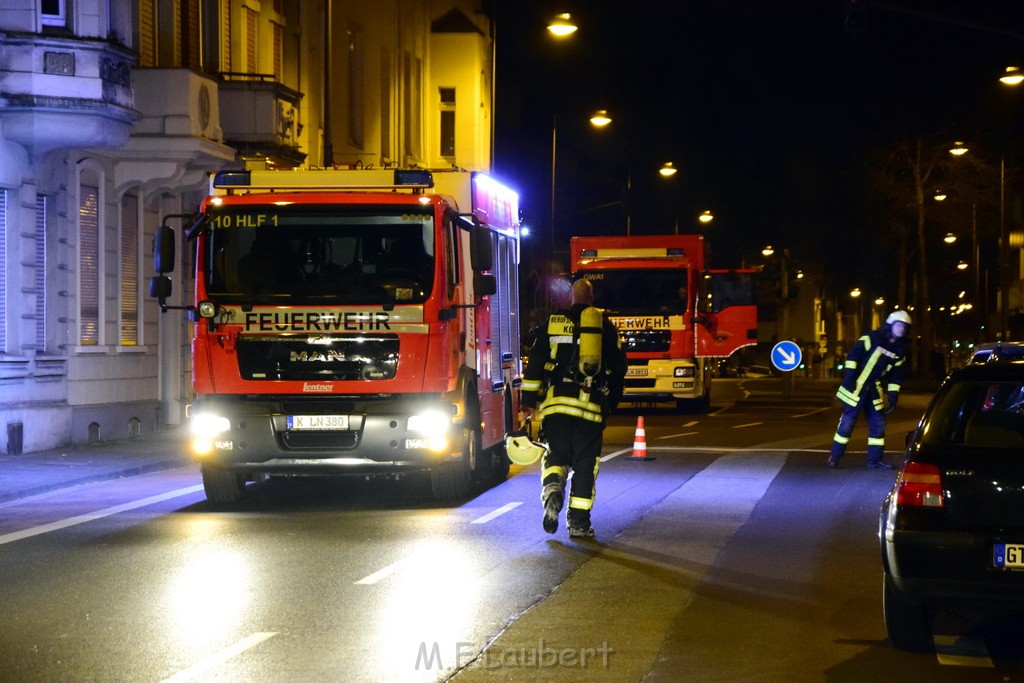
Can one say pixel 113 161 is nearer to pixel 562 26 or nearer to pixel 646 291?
pixel 562 26

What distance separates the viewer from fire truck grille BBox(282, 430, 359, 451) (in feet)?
44.7

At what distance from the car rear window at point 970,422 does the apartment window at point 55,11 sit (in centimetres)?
1611

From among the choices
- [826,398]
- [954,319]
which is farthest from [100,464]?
[954,319]

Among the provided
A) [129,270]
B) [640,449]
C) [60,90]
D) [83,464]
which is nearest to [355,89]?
[129,270]

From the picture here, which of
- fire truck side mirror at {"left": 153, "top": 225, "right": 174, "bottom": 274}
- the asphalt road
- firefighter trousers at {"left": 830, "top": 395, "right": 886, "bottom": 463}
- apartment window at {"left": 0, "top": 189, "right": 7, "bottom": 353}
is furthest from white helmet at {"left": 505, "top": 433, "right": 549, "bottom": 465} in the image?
apartment window at {"left": 0, "top": 189, "right": 7, "bottom": 353}

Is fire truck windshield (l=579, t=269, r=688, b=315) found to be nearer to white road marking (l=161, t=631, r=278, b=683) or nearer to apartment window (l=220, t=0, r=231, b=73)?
apartment window (l=220, t=0, r=231, b=73)

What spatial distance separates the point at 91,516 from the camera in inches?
540

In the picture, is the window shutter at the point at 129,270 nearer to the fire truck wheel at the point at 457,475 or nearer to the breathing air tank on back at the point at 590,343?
the fire truck wheel at the point at 457,475

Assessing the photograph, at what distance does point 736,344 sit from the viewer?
32531 millimetres

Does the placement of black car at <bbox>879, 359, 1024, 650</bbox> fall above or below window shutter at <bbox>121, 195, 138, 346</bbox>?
below

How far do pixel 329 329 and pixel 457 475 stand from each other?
1.81 meters

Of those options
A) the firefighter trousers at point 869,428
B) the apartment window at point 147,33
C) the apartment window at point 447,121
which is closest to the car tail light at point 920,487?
the firefighter trousers at point 869,428

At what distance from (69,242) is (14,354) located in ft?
7.43

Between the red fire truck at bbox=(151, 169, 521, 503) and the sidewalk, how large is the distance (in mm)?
2875
